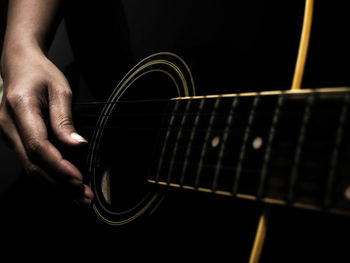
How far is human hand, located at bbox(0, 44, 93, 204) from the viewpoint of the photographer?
2.02 feet

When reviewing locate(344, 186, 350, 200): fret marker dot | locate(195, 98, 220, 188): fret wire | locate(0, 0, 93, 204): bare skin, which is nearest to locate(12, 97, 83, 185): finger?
locate(0, 0, 93, 204): bare skin

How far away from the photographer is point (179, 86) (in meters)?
0.58

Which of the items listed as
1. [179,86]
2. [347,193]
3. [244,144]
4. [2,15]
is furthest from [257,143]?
[2,15]

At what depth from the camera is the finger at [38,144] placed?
0.61 m

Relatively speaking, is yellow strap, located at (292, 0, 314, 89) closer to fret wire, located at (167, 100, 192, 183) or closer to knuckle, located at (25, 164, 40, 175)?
fret wire, located at (167, 100, 192, 183)

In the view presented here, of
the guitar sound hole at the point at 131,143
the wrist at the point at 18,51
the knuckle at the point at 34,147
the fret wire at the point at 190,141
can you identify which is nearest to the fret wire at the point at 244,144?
the fret wire at the point at 190,141

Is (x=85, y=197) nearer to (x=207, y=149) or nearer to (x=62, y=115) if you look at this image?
(x=62, y=115)

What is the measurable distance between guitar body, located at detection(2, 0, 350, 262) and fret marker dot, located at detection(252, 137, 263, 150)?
0.09 meters

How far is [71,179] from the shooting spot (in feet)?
2.01

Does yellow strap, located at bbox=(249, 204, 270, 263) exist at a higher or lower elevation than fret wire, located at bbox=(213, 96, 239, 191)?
lower

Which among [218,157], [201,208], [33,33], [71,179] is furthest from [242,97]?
[33,33]

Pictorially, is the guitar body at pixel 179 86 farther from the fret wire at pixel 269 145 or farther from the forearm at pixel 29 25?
the forearm at pixel 29 25

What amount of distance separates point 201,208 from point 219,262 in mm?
90

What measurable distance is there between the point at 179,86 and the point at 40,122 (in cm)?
35
